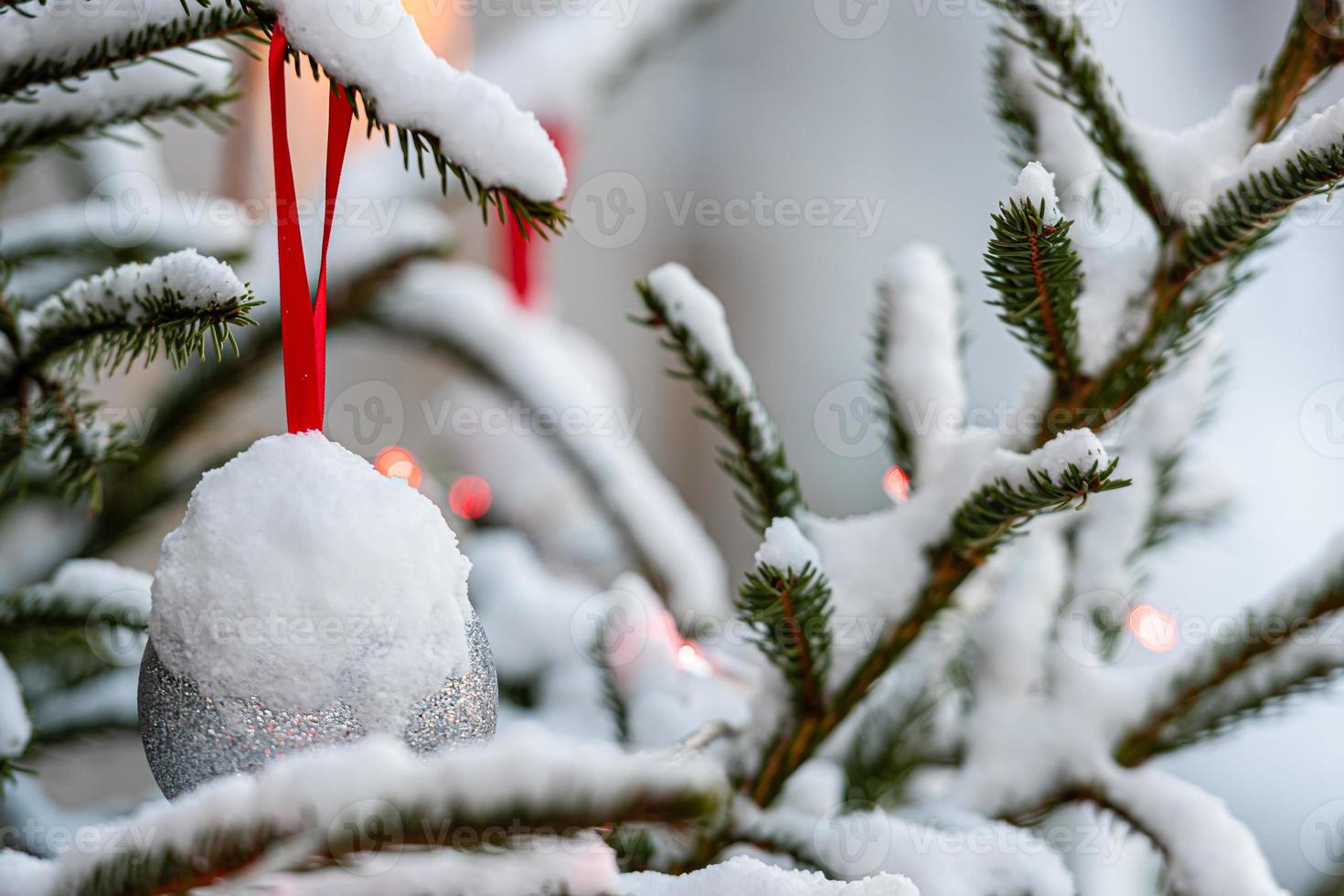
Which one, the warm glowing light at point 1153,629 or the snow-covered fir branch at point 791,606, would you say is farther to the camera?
the warm glowing light at point 1153,629

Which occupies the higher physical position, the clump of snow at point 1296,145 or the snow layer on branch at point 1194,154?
the snow layer on branch at point 1194,154

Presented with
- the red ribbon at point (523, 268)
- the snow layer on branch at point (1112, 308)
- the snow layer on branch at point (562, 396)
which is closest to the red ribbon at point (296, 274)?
the snow layer on branch at point (1112, 308)

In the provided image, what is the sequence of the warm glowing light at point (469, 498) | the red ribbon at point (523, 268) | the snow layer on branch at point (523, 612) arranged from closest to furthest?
the snow layer on branch at point (523, 612)
the warm glowing light at point (469, 498)
the red ribbon at point (523, 268)

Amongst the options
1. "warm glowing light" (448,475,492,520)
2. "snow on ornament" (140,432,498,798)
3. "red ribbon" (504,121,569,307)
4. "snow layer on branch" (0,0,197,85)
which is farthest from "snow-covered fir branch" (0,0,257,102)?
"red ribbon" (504,121,569,307)

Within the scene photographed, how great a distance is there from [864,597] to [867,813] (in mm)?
65

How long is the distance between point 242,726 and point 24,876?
5cm

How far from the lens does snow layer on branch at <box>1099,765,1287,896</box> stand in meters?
0.32

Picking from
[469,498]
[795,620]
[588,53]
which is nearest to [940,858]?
[795,620]

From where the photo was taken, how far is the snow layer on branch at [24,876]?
0.66ft

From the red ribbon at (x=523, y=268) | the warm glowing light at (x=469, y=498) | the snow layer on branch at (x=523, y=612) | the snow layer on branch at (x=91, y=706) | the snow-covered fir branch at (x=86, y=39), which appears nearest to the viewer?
the snow-covered fir branch at (x=86, y=39)

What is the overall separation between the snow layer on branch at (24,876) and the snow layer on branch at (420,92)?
16cm

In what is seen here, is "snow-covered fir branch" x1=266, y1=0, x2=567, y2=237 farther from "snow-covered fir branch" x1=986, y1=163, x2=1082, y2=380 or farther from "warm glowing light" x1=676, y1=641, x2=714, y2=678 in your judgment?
"warm glowing light" x1=676, y1=641, x2=714, y2=678

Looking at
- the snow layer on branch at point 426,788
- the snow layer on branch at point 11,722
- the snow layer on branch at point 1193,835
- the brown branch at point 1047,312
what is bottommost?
the snow layer on branch at point 1193,835

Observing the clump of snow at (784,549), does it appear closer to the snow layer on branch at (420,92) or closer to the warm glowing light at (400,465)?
the snow layer on branch at (420,92)
